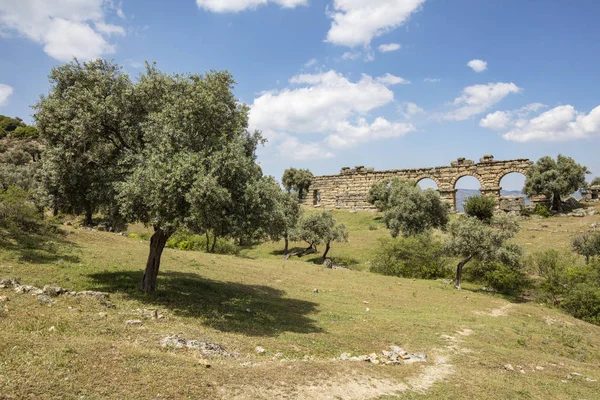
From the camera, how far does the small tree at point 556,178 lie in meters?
41.5

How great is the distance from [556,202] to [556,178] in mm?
3315

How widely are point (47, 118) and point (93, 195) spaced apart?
3.22 meters

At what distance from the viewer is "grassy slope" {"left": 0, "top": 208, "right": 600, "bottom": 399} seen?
21.2ft

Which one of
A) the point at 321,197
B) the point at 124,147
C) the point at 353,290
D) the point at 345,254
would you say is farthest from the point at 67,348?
the point at 321,197

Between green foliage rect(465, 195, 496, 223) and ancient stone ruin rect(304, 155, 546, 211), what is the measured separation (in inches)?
299

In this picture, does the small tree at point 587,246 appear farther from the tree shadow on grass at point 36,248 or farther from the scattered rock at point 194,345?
the tree shadow on grass at point 36,248

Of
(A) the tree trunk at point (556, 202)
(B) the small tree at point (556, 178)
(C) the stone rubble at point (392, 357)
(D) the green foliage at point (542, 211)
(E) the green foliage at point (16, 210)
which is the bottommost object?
(C) the stone rubble at point (392, 357)

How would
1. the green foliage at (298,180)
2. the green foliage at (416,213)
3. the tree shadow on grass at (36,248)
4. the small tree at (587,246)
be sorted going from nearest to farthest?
the tree shadow on grass at (36,248) → the small tree at (587,246) → the green foliage at (416,213) → the green foliage at (298,180)

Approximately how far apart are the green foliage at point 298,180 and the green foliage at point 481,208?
3455cm

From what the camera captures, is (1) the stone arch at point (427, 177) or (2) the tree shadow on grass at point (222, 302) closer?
(2) the tree shadow on grass at point (222, 302)

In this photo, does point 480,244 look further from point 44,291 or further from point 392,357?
point 44,291

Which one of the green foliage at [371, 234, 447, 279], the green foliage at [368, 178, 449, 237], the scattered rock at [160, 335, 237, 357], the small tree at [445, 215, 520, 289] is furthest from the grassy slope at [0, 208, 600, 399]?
the green foliage at [368, 178, 449, 237]

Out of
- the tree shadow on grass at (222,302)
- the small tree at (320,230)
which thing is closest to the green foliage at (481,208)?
the small tree at (320,230)

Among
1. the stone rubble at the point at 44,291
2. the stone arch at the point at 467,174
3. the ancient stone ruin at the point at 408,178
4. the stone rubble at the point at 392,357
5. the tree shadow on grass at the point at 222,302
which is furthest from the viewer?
the stone arch at the point at 467,174
